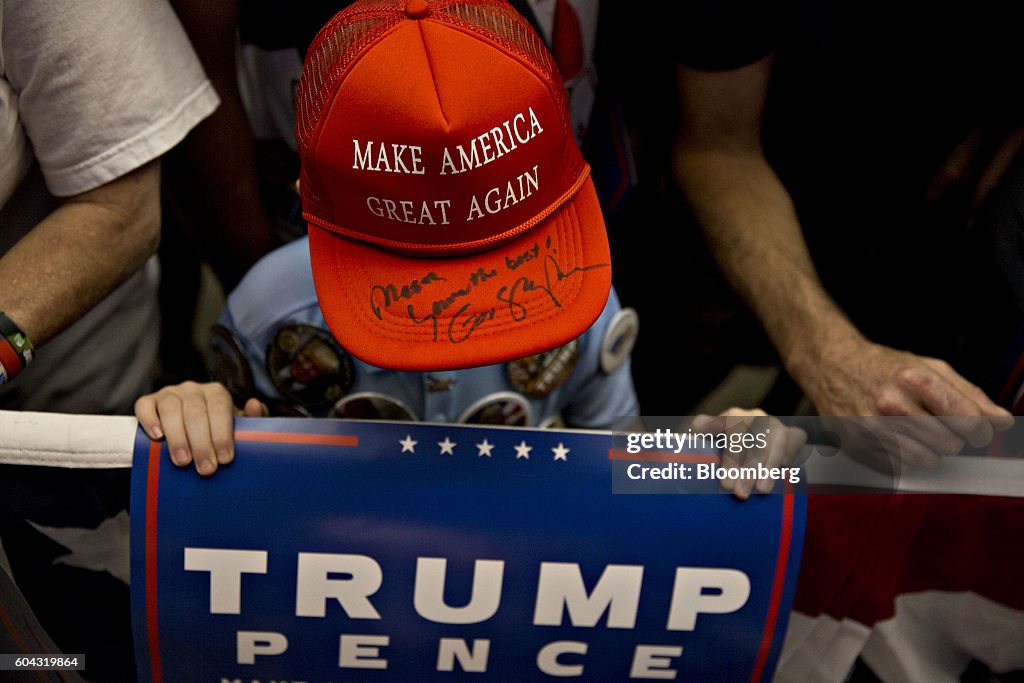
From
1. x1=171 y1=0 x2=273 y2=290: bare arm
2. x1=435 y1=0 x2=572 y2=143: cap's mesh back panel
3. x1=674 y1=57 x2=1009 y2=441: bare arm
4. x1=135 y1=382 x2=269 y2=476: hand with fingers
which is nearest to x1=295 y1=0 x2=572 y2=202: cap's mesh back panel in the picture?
x1=435 y1=0 x2=572 y2=143: cap's mesh back panel

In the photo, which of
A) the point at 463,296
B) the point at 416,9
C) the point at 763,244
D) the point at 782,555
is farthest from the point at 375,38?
the point at 763,244

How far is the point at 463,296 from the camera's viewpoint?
2.67ft

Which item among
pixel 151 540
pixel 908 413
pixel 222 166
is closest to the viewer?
pixel 151 540

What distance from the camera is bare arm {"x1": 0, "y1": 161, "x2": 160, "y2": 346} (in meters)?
0.94

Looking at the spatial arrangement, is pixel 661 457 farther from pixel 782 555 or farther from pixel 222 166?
pixel 222 166

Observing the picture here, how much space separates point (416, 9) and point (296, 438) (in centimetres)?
38

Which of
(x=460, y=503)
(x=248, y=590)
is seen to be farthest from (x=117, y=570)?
(x=460, y=503)

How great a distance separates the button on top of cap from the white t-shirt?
14.2 inches

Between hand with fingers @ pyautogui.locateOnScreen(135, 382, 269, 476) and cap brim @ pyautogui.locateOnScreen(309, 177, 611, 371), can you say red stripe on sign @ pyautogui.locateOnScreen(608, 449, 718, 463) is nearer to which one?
cap brim @ pyautogui.locateOnScreen(309, 177, 611, 371)

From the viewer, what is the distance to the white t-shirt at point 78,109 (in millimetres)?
930

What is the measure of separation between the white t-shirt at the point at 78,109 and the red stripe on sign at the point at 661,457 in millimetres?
622

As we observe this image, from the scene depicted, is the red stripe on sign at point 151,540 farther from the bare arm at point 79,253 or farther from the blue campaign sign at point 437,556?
the bare arm at point 79,253

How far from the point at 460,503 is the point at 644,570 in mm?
169

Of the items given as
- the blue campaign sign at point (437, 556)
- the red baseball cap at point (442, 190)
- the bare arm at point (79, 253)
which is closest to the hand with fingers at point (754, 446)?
the blue campaign sign at point (437, 556)
